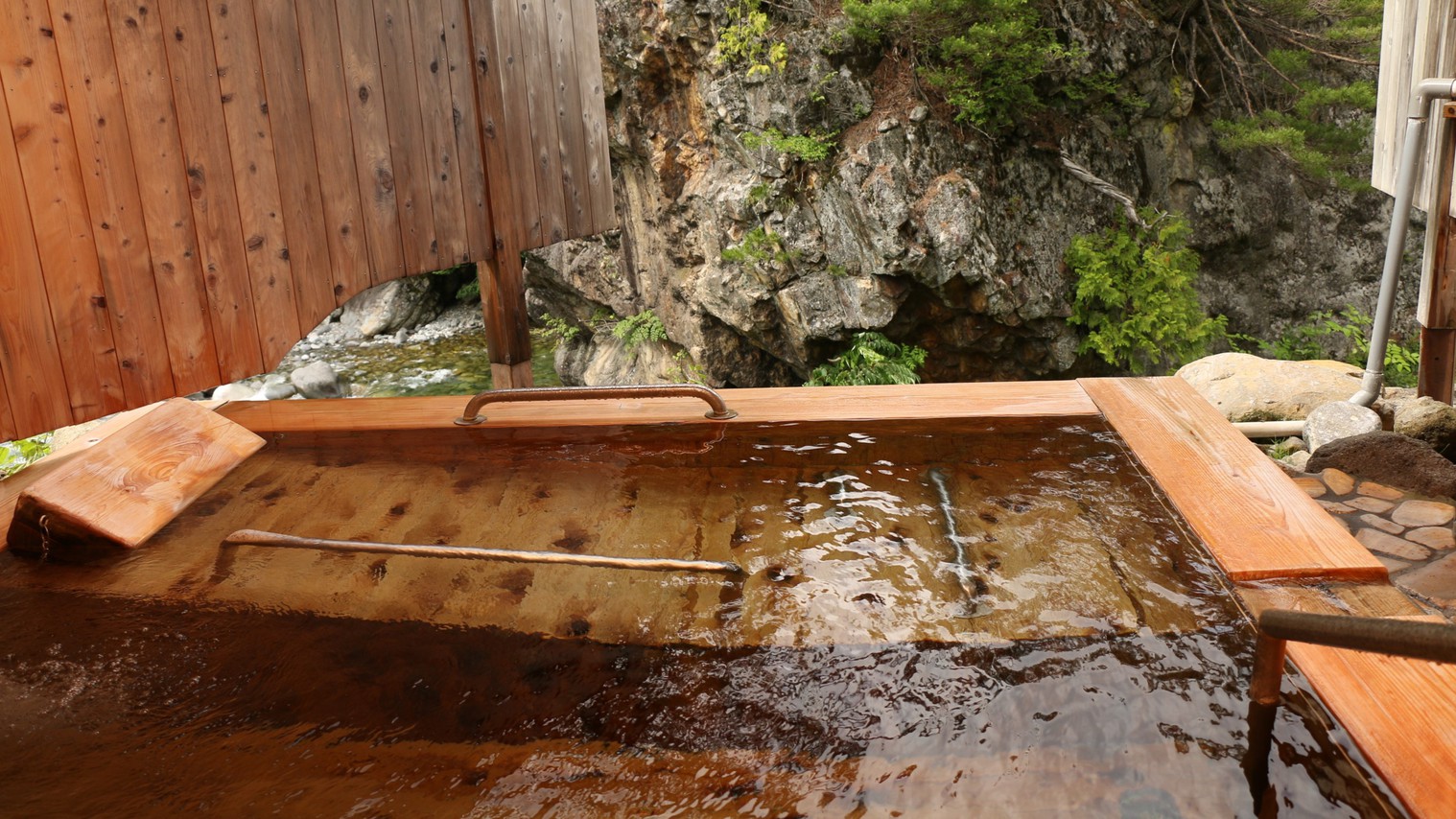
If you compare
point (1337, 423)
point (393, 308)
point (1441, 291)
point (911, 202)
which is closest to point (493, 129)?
point (1337, 423)

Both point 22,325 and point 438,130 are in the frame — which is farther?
point 438,130

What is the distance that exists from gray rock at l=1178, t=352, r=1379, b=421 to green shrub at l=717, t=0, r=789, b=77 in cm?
459

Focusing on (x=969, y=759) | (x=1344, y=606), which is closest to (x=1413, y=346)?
(x=1344, y=606)

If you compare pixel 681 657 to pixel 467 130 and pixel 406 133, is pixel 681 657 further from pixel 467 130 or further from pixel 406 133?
pixel 467 130

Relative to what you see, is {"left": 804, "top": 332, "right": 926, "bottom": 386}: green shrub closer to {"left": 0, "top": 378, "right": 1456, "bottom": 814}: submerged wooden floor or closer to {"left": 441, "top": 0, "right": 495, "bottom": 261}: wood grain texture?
{"left": 441, "top": 0, "right": 495, "bottom": 261}: wood grain texture

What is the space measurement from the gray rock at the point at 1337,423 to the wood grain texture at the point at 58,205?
5.04 meters

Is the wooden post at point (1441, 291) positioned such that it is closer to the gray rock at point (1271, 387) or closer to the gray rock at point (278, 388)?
the gray rock at point (1271, 387)

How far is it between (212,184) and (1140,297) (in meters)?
8.04

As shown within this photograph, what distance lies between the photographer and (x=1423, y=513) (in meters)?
3.47

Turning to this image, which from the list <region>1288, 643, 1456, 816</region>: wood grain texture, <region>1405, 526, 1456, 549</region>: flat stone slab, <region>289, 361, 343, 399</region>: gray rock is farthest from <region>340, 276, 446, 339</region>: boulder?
<region>1288, 643, 1456, 816</region>: wood grain texture

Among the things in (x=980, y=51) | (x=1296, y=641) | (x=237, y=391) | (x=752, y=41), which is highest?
(x=752, y=41)

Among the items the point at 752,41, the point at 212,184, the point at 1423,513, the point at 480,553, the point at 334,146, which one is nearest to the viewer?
the point at 480,553

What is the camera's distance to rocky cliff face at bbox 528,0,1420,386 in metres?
8.55

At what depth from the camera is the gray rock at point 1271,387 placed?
616 centimetres
